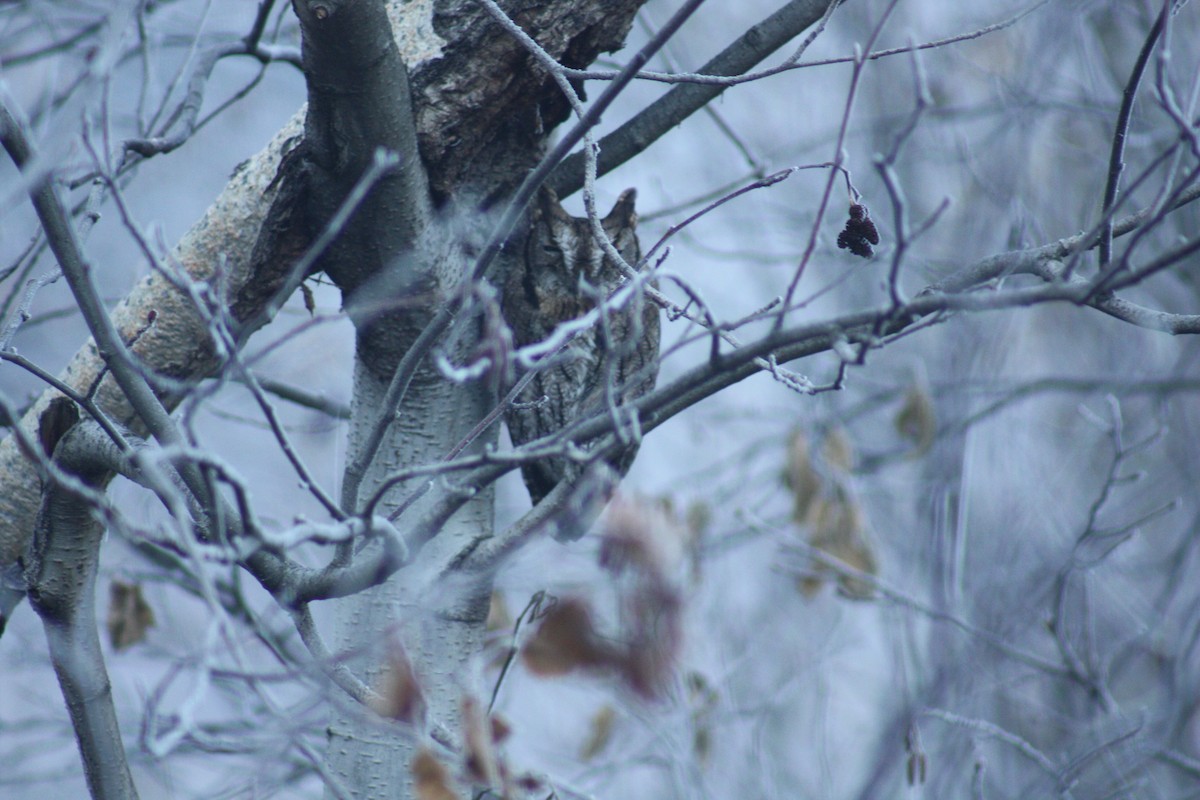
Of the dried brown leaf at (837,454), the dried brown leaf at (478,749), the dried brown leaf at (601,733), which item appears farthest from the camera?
the dried brown leaf at (601,733)

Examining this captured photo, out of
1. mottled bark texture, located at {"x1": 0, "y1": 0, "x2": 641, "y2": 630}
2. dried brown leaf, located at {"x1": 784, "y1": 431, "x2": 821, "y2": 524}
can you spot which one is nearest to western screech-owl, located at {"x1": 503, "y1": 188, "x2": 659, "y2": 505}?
mottled bark texture, located at {"x1": 0, "y1": 0, "x2": 641, "y2": 630}

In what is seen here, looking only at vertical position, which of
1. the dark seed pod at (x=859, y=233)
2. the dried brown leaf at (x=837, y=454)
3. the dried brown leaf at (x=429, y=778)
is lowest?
the dried brown leaf at (x=429, y=778)

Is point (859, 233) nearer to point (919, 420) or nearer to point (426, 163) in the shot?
point (426, 163)

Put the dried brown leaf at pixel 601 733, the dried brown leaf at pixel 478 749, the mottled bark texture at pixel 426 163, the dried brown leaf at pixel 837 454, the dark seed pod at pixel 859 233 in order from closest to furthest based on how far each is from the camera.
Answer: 1. the dried brown leaf at pixel 478 749
2. the dark seed pod at pixel 859 233
3. the mottled bark texture at pixel 426 163
4. the dried brown leaf at pixel 837 454
5. the dried brown leaf at pixel 601 733

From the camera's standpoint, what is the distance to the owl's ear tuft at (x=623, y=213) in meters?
1.99

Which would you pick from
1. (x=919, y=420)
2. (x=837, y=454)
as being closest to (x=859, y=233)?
(x=837, y=454)

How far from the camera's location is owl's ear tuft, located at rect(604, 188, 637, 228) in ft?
6.54

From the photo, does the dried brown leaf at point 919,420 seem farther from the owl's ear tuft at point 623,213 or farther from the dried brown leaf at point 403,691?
the dried brown leaf at point 403,691

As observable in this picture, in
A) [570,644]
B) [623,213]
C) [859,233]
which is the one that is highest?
[623,213]

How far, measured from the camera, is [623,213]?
6.57 feet

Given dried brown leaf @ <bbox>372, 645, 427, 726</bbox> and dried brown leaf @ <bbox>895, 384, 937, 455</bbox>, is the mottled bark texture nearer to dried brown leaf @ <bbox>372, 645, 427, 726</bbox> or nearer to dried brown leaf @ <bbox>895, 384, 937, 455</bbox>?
dried brown leaf @ <bbox>372, 645, 427, 726</bbox>

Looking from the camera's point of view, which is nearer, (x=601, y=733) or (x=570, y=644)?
(x=570, y=644)

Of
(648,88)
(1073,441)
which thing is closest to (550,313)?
(1073,441)

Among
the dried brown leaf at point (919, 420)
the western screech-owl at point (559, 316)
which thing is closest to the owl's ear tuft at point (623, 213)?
the western screech-owl at point (559, 316)
